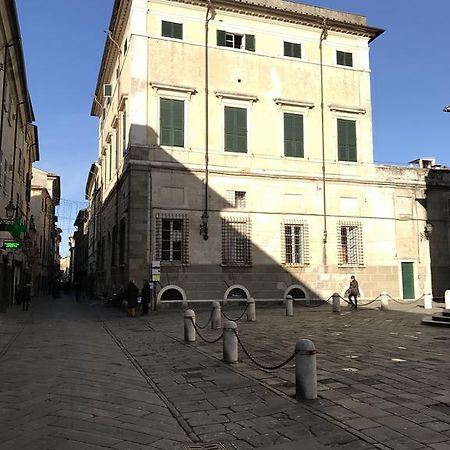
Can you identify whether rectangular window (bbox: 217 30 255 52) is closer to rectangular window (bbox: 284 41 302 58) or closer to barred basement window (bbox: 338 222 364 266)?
rectangular window (bbox: 284 41 302 58)

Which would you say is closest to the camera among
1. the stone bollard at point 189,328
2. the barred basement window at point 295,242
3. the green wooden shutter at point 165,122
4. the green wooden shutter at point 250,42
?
the stone bollard at point 189,328

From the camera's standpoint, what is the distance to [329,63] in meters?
26.0

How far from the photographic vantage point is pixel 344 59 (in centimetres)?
2639

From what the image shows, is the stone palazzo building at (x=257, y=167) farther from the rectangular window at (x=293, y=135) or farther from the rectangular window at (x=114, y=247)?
the rectangular window at (x=114, y=247)

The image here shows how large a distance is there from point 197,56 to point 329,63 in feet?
23.5

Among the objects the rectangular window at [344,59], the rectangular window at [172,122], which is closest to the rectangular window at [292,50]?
the rectangular window at [344,59]

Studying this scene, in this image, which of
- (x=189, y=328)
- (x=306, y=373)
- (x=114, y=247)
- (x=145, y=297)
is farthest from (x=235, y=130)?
(x=306, y=373)

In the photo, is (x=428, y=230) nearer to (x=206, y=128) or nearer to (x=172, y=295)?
(x=206, y=128)

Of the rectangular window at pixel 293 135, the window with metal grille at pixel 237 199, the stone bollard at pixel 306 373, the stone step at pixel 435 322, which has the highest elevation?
the rectangular window at pixel 293 135

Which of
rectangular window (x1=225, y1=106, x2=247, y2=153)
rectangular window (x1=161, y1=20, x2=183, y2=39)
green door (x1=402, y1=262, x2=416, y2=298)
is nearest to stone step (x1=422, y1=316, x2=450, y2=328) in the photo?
green door (x1=402, y1=262, x2=416, y2=298)

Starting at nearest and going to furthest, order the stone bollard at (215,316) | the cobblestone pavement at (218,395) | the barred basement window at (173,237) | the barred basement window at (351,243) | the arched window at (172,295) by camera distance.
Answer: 1. the cobblestone pavement at (218,395)
2. the stone bollard at (215,316)
3. the arched window at (172,295)
4. the barred basement window at (173,237)
5. the barred basement window at (351,243)

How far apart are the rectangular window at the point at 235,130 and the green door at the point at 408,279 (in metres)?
10.5

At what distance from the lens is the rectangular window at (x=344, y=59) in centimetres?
2628

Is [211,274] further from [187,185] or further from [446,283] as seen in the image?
[446,283]
